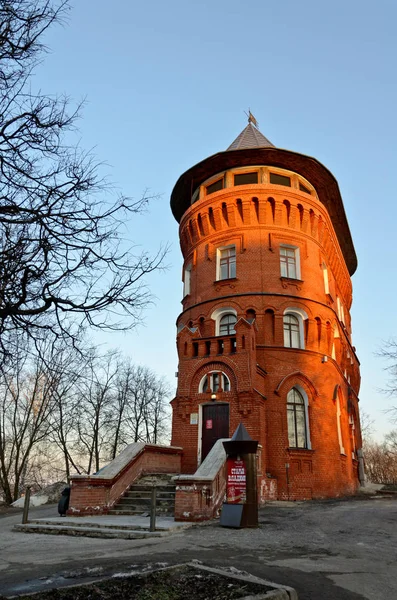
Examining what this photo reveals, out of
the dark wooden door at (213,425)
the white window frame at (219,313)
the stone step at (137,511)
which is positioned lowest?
the stone step at (137,511)

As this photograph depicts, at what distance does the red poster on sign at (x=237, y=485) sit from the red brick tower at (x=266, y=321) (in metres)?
6.86

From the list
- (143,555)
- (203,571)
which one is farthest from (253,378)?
(203,571)

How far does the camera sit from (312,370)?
69.7ft

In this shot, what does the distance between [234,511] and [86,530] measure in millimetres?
3360

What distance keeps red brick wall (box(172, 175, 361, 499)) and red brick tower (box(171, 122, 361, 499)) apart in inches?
2.0

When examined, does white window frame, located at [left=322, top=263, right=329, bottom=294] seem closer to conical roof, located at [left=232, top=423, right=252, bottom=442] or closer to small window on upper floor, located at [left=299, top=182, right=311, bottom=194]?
small window on upper floor, located at [left=299, top=182, right=311, bottom=194]

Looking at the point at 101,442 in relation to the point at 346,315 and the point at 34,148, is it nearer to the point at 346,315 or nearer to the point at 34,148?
the point at 346,315

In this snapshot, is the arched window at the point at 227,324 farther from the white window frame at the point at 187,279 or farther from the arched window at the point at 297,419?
the arched window at the point at 297,419

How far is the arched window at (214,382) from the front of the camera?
1938 cm

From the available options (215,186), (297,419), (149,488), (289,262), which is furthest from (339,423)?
(215,186)

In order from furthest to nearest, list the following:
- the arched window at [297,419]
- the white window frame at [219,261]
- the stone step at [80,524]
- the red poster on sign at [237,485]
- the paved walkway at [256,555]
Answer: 1. the white window frame at [219,261]
2. the arched window at [297,419]
3. the red poster on sign at [237,485]
4. the stone step at [80,524]
5. the paved walkway at [256,555]

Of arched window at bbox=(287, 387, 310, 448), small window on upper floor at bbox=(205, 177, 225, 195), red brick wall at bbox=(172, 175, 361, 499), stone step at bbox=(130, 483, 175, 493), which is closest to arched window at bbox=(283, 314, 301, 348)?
red brick wall at bbox=(172, 175, 361, 499)

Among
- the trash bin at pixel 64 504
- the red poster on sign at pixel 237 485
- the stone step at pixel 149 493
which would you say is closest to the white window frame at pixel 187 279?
the stone step at pixel 149 493

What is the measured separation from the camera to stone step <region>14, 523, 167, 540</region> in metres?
9.92
